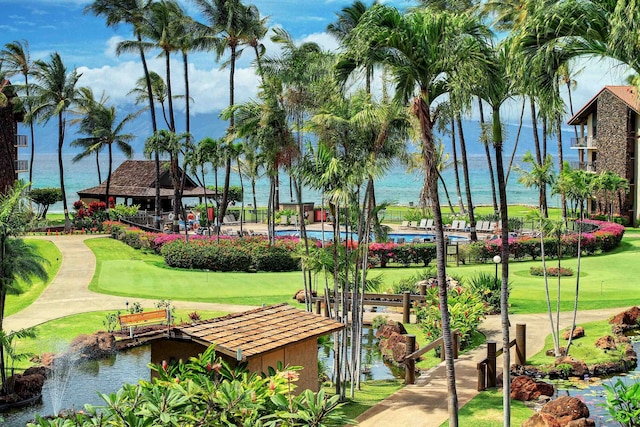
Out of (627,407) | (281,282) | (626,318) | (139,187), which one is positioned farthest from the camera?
(139,187)

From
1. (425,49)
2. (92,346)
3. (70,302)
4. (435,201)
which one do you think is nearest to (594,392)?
(435,201)

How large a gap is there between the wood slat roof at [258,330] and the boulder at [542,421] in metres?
4.06

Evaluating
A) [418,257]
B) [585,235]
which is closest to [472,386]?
[418,257]

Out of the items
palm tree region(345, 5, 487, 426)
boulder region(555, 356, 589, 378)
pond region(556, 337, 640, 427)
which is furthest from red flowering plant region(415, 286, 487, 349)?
palm tree region(345, 5, 487, 426)

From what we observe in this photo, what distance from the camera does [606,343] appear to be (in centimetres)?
1903

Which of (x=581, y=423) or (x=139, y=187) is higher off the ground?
(x=139, y=187)

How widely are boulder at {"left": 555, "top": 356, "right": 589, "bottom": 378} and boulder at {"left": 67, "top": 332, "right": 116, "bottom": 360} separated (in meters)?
11.9

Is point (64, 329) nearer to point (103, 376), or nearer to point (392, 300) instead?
point (103, 376)

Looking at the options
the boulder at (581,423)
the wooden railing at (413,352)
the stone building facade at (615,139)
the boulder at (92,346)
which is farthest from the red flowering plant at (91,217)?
the boulder at (581,423)

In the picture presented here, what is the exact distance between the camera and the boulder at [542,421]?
A: 12695 millimetres

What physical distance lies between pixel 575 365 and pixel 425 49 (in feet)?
31.6

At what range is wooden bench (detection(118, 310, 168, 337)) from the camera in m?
21.1

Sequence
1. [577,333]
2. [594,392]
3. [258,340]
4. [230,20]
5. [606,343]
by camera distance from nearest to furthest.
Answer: [258,340]
[594,392]
[606,343]
[577,333]
[230,20]

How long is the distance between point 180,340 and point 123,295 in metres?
15.7
